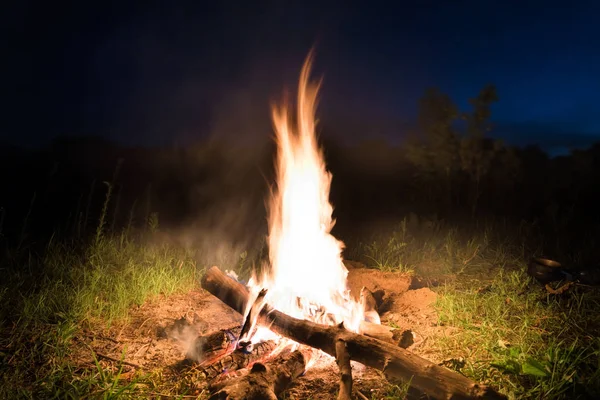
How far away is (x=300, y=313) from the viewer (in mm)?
3547

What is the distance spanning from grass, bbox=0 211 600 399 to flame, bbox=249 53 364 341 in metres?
0.86

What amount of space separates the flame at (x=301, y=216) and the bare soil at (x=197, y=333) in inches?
18.0

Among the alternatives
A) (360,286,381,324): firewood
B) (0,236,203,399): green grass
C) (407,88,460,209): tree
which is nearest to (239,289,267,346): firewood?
(0,236,203,399): green grass

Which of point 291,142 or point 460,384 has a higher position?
point 291,142

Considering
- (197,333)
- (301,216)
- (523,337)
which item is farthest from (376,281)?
(197,333)

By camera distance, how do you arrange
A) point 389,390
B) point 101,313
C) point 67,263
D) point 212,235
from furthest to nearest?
point 212,235 → point 67,263 → point 101,313 → point 389,390

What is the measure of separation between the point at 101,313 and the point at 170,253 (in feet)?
5.38

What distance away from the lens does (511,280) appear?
4.17 meters

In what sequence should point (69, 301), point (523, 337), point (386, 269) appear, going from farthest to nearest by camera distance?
point (386, 269) < point (69, 301) < point (523, 337)

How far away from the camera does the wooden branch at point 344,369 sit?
2.32 metres

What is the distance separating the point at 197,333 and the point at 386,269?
8.45ft

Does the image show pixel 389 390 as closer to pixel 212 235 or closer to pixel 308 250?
pixel 308 250

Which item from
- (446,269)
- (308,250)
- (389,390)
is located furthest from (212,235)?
(389,390)

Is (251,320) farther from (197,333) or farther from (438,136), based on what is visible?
(438,136)
